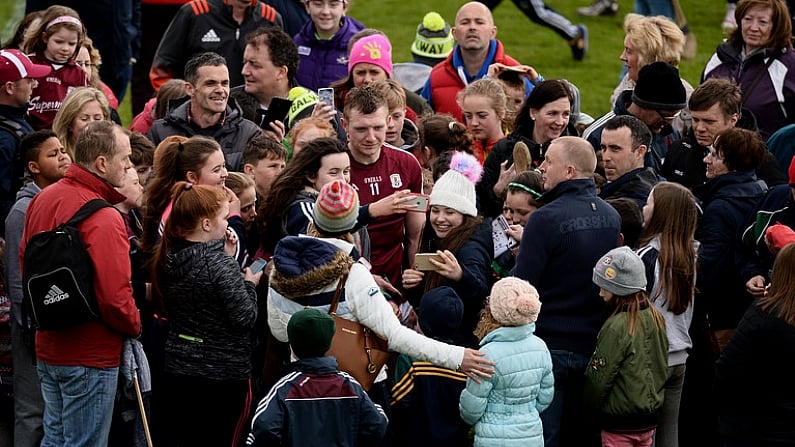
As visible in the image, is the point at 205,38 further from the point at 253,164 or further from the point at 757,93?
the point at 757,93

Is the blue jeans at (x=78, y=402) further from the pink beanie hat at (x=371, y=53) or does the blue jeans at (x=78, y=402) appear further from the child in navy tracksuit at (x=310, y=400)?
the pink beanie hat at (x=371, y=53)

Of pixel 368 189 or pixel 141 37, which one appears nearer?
pixel 368 189

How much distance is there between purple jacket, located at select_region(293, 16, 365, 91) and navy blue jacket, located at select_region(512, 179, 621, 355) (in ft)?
12.8

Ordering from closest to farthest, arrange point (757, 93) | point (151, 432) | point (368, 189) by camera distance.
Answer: point (151, 432) → point (368, 189) → point (757, 93)

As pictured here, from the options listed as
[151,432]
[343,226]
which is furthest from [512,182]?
[151,432]

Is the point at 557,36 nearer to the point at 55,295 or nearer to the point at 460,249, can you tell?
the point at 460,249

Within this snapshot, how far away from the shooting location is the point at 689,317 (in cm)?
715

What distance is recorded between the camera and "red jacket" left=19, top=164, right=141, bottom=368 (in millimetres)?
6414

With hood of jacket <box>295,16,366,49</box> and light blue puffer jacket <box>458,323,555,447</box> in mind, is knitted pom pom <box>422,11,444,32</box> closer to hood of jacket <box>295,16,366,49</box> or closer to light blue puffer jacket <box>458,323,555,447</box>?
hood of jacket <box>295,16,366,49</box>

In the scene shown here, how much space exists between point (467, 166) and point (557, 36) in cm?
1053

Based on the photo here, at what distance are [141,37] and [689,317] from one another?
787cm

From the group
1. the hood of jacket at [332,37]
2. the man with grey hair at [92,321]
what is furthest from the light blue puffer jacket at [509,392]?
the hood of jacket at [332,37]

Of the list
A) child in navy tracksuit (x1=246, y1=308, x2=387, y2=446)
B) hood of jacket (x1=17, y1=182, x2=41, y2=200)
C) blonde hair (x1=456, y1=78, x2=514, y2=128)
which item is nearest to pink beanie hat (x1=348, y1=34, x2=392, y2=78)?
blonde hair (x1=456, y1=78, x2=514, y2=128)

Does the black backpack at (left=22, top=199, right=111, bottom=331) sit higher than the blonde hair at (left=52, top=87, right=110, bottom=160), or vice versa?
the blonde hair at (left=52, top=87, right=110, bottom=160)
